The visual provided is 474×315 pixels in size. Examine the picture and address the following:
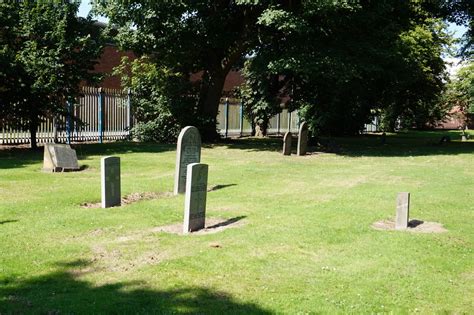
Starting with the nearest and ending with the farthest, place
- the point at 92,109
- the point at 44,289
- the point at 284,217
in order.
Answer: the point at 44,289
the point at 284,217
the point at 92,109

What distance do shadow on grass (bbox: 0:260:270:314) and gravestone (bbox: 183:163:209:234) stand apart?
8.37 ft

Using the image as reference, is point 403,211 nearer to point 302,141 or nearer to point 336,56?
point 302,141

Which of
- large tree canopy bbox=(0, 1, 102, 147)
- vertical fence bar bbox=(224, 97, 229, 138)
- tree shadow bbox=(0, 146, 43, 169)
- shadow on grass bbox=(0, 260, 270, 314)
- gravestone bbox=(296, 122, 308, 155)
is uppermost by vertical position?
large tree canopy bbox=(0, 1, 102, 147)

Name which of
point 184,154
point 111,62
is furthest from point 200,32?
point 111,62

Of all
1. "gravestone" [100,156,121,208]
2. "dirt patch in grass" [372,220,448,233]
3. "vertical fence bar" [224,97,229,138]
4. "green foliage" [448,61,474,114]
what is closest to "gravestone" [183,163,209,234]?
"gravestone" [100,156,121,208]

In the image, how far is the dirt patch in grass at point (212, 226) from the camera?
8586 millimetres

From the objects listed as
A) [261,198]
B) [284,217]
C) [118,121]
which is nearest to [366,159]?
[261,198]

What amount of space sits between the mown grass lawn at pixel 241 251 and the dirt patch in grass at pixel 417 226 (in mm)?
180

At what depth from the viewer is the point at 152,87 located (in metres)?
27.7

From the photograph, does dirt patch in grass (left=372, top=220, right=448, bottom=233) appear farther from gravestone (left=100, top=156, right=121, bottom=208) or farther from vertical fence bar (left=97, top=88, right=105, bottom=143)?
vertical fence bar (left=97, top=88, right=105, bottom=143)

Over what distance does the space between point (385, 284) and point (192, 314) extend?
237 cm

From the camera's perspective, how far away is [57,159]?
15031 millimetres

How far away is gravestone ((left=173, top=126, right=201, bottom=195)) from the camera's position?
39.4 feet

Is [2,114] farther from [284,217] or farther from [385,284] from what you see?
[385,284]
